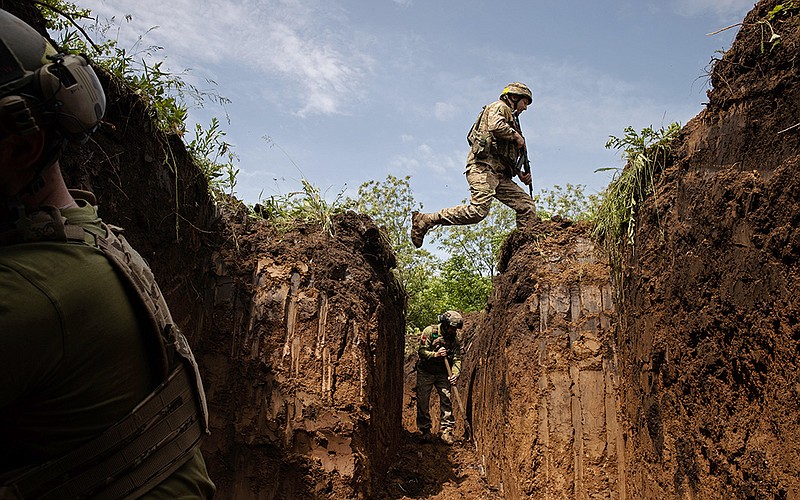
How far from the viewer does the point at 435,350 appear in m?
12.4

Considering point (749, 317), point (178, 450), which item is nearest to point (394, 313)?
point (749, 317)

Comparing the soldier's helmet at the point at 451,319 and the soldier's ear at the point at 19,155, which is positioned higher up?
the soldier's helmet at the point at 451,319

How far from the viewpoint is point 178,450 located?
5.75 ft

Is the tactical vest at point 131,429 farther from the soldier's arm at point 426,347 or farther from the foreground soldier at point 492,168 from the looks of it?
the soldier's arm at point 426,347

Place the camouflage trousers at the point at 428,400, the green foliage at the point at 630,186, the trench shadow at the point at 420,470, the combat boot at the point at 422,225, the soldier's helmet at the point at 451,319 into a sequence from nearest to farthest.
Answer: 1. the green foliage at the point at 630,186
2. the trench shadow at the point at 420,470
3. the combat boot at the point at 422,225
4. the camouflage trousers at the point at 428,400
5. the soldier's helmet at the point at 451,319

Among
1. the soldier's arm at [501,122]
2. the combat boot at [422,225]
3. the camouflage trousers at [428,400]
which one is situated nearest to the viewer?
the soldier's arm at [501,122]

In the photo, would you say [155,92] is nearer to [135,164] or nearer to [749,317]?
[135,164]

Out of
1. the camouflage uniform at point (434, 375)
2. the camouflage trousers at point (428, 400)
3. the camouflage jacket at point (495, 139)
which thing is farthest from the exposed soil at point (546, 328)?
the camouflage uniform at point (434, 375)

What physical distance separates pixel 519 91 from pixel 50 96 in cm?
823

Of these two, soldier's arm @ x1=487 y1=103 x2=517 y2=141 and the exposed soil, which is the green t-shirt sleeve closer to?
the exposed soil

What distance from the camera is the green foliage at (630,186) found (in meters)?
5.28

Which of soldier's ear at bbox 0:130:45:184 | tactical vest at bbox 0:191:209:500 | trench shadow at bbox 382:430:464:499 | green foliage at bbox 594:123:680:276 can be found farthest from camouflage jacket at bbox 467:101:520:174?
soldier's ear at bbox 0:130:45:184

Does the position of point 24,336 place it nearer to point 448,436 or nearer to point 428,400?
point 448,436

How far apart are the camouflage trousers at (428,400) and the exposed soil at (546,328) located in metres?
1.80
